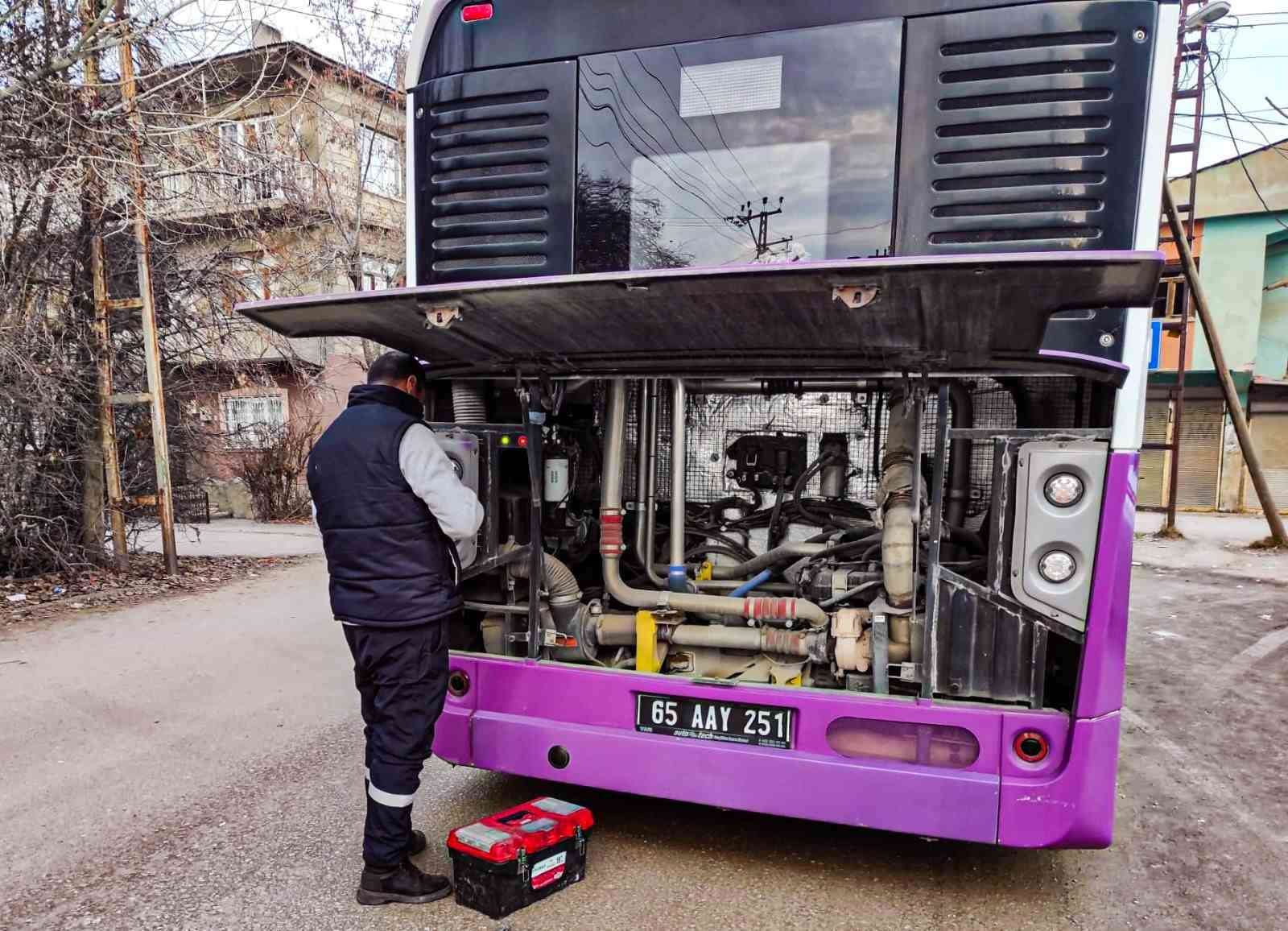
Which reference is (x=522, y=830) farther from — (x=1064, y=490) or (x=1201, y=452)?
(x=1201, y=452)

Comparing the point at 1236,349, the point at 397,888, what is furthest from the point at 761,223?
the point at 1236,349

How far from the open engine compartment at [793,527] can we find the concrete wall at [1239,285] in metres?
17.1

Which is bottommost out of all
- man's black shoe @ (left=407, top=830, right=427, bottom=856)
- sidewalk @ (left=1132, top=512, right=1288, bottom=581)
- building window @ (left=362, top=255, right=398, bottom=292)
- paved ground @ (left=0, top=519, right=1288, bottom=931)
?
sidewalk @ (left=1132, top=512, right=1288, bottom=581)

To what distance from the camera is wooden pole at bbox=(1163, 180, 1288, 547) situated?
10234mm

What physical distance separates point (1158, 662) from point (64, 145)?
9891 mm

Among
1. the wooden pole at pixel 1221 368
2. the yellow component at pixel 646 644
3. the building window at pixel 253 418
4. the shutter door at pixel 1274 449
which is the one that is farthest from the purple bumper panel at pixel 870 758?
the shutter door at pixel 1274 449

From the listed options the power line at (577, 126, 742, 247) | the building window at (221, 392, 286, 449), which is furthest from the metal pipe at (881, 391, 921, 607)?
the building window at (221, 392, 286, 449)

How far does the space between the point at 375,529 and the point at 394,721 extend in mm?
673

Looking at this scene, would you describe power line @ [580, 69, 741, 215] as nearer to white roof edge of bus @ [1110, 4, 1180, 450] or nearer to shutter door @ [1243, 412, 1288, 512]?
white roof edge of bus @ [1110, 4, 1180, 450]

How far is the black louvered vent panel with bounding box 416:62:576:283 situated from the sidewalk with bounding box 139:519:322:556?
8.12 meters

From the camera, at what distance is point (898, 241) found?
9.62 ft

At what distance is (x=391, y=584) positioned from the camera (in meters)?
2.86

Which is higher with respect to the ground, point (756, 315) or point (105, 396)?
point (756, 315)

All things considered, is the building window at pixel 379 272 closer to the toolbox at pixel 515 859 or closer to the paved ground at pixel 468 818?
the paved ground at pixel 468 818
